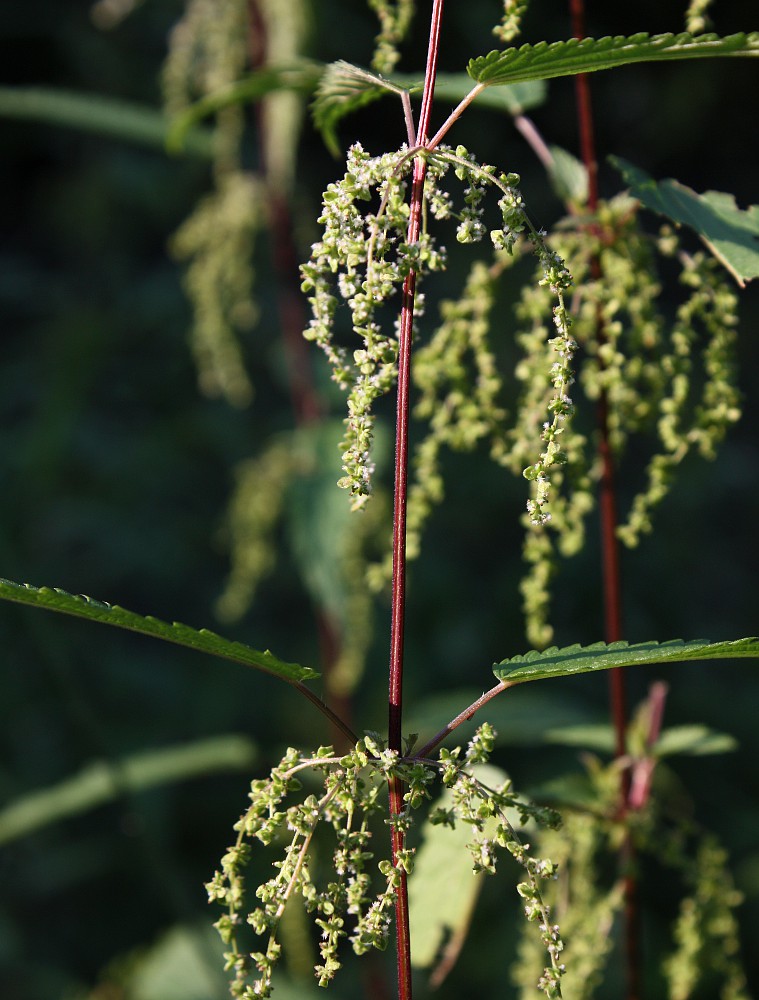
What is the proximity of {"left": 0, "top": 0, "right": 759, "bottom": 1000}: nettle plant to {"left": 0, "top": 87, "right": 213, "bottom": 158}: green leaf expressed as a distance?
1.46ft

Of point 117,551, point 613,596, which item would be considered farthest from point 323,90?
point 117,551

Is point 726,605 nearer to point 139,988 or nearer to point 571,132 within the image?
point 571,132

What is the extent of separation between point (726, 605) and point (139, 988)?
2.98 meters

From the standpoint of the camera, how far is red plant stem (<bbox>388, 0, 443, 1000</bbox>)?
710mm

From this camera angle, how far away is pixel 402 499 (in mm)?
724

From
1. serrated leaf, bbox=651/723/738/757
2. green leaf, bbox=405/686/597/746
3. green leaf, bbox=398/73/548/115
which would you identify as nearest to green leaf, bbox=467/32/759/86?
green leaf, bbox=398/73/548/115

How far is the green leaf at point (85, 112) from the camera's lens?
1713 millimetres

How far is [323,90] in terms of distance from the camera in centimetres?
98

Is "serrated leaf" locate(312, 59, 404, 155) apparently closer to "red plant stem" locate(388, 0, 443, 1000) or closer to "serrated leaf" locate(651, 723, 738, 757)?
"red plant stem" locate(388, 0, 443, 1000)

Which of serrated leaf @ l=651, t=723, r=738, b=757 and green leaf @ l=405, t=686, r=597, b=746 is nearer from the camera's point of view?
serrated leaf @ l=651, t=723, r=738, b=757

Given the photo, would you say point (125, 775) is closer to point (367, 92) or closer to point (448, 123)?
point (367, 92)

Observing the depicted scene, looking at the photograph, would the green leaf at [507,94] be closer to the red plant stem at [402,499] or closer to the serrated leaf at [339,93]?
the serrated leaf at [339,93]

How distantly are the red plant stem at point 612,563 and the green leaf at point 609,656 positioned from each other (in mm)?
402

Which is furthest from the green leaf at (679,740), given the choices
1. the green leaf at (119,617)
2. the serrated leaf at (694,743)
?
the green leaf at (119,617)
